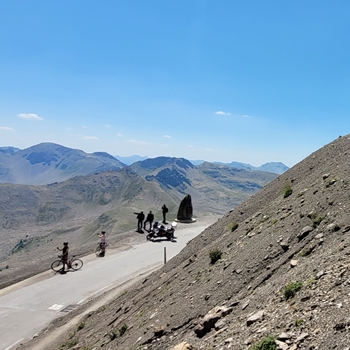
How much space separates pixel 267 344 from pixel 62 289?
19280 mm

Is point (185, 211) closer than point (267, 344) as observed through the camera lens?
No

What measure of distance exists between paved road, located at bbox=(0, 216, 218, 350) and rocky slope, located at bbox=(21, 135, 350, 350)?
3487mm

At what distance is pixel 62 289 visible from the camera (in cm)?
2303

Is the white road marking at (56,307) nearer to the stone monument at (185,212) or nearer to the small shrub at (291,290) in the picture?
the small shrub at (291,290)

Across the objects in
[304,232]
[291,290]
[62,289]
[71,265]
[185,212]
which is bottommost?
[62,289]

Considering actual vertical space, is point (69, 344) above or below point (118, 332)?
below

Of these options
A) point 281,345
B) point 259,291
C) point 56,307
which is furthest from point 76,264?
point 281,345

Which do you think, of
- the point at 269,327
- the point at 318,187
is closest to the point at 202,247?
the point at 318,187

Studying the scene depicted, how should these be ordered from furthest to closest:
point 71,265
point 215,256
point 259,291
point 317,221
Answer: point 71,265 < point 215,256 < point 317,221 < point 259,291

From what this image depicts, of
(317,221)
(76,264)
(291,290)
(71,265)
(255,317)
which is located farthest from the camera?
(76,264)

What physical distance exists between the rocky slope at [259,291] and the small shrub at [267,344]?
18 millimetres

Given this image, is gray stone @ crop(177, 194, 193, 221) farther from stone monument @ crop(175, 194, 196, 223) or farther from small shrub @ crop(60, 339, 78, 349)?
small shrub @ crop(60, 339, 78, 349)

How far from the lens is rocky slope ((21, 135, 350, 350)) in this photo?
7.01 meters

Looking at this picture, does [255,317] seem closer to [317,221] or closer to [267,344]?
[267,344]
